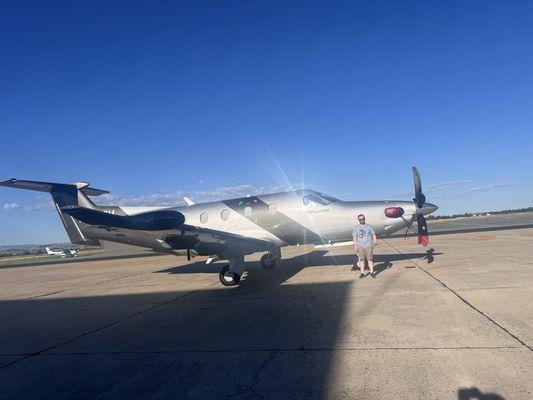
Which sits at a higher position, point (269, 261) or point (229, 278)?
point (269, 261)

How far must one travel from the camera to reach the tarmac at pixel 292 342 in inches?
178

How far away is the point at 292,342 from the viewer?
6145 millimetres

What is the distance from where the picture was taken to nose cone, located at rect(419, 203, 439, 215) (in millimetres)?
13513

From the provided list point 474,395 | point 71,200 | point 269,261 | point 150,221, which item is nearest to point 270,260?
point 269,261

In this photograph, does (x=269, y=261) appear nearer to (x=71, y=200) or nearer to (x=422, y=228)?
(x=422, y=228)

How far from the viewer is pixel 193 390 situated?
4641mm

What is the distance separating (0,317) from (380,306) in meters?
10.4

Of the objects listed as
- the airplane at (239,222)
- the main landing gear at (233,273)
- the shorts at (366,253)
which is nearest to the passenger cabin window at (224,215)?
the airplane at (239,222)

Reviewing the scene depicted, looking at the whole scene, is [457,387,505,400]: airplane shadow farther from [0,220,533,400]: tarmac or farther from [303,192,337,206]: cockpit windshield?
[303,192,337,206]: cockpit windshield

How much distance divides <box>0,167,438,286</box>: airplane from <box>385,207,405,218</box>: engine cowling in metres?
0.03

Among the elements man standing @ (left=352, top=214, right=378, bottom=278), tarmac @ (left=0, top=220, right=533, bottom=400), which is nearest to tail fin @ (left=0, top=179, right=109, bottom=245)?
tarmac @ (left=0, top=220, right=533, bottom=400)

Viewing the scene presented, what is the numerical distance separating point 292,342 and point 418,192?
389 inches

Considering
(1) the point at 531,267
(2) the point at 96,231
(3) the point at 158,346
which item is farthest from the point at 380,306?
(2) the point at 96,231

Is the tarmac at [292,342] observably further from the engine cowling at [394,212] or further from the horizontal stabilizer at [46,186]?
the horizontal stabilizer at [46,186]
